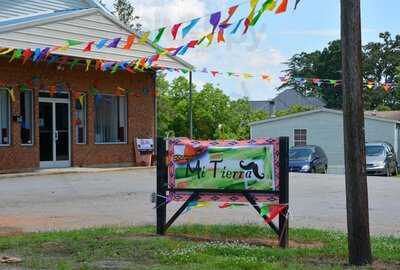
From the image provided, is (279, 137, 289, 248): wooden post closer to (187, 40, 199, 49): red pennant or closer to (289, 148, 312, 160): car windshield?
(187, 40, 199, 49): red pennant

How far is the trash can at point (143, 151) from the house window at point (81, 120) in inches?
93.0

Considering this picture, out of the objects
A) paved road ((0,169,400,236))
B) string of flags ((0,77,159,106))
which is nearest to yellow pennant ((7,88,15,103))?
string of flags ((0,77,159,106))

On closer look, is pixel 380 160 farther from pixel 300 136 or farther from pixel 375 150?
pixel 300 136

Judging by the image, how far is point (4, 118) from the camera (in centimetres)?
2106

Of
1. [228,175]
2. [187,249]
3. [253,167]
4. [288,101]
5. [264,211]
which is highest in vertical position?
[288,101]

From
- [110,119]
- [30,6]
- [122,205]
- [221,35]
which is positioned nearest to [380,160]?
[110,119]

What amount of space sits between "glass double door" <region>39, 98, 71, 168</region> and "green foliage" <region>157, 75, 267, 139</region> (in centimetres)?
2481

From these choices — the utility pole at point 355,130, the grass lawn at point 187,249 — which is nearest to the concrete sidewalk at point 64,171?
the grass lawn at point 187,249

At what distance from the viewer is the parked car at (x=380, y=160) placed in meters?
27.6

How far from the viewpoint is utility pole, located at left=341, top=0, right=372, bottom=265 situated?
700 cm

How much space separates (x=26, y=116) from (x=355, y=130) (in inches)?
645

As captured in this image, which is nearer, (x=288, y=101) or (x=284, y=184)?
(x=284, y=184)

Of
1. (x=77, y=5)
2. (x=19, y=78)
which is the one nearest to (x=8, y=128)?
(x=19, y=78)

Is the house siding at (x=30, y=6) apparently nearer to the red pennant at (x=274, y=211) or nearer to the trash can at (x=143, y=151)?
the trash can at (x=143, y=151)
